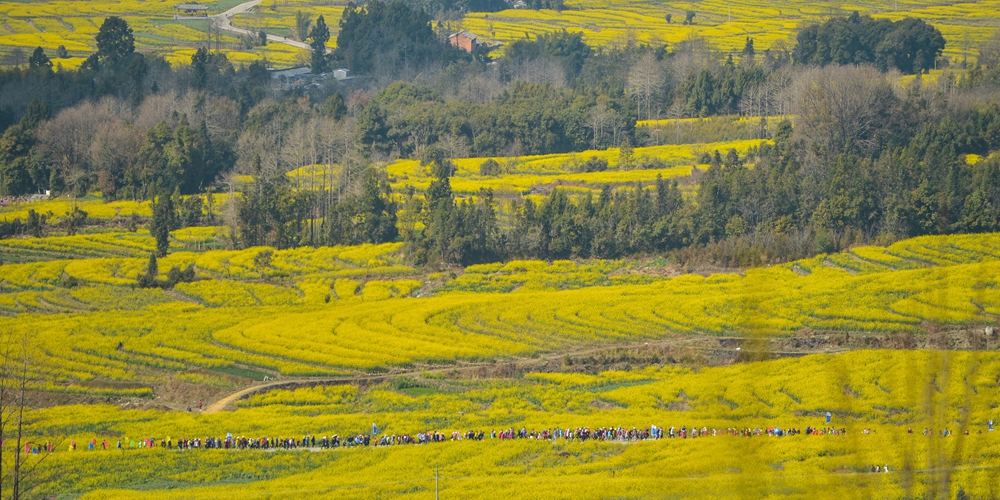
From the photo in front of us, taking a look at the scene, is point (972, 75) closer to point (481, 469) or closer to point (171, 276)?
point (171, 276)

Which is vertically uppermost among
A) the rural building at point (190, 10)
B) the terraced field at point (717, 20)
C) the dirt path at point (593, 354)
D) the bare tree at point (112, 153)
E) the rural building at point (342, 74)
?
the rural building at point (190, 10)

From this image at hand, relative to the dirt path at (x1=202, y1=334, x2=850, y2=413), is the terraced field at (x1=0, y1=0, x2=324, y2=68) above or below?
above

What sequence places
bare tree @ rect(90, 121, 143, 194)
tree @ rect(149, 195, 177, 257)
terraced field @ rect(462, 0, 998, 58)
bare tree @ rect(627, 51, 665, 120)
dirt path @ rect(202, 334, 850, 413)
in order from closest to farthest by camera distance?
dirt path @ rect(202, 334, 850, 413) < tree @ rect(149, 195, 177, 257) < bare tree @ rect(90, 121, 143, 194) < bare tree @ rect(627, 51, 665, 120) < terraced field @ rect(462, 0, 998, 58)

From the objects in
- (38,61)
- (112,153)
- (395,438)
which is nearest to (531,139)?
(112,153)

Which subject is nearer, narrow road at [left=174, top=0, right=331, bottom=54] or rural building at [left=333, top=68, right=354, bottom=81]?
rural building at [left=333, top=68, right=354, bottom=81]

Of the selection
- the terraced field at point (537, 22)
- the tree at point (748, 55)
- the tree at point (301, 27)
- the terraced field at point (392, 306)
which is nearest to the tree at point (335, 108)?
the terraced field at point (392, 306)

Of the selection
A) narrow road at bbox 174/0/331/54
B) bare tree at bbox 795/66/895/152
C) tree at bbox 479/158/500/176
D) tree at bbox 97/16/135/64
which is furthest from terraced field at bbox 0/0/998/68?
tree at bbox 479/158/500/176

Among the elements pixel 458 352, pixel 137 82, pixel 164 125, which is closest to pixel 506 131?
pixel 164 125

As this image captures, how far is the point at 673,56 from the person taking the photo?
103062 mm

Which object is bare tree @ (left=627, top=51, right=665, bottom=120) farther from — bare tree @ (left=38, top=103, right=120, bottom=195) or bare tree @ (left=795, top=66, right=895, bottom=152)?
bare tree @ (left=38, top=103, right=120, bottom=195)

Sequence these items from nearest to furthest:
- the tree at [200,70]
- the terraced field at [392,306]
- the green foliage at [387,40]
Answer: the terraced field at [392,306], the tree at [200,70], the green foliage at [387,40]

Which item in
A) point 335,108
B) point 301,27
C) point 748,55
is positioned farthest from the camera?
point 301,27

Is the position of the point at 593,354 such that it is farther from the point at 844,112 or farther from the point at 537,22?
the point at 537,22

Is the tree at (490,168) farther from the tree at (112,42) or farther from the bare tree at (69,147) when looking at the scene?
the tree at (112,42)
